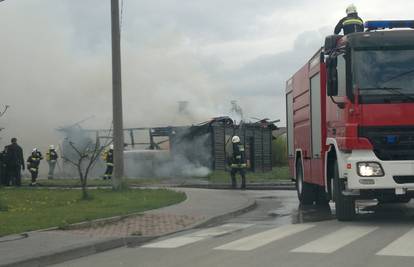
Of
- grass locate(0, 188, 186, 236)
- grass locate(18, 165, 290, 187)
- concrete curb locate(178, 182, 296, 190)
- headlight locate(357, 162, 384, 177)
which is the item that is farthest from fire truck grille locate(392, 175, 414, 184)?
grass locate(18, 165, 290, 187)

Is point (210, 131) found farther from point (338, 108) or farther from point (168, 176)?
point (338, 108)

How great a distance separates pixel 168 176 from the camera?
27203 millimetres

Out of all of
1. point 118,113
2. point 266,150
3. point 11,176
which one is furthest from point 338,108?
point 266,150

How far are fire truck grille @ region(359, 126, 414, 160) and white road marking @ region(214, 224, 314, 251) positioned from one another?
1.78m

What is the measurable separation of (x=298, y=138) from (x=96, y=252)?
7.06 m

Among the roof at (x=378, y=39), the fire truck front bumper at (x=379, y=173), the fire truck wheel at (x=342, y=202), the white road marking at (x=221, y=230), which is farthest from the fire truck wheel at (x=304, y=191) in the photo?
the roof at (x=378, y=39)

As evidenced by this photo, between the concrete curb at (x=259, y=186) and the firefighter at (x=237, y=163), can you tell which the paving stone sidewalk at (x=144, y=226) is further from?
the firefighter at (x=237, y=163)

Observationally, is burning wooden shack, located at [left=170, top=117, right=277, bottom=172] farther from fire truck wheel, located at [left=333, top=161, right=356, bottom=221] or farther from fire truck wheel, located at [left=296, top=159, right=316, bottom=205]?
fire truck wheel, located at [left=333, top=161, right=356, bottom=221]

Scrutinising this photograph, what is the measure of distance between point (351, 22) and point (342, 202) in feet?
10.3

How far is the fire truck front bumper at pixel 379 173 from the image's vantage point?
9.82m

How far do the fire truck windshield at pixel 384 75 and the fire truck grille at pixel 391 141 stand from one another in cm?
46

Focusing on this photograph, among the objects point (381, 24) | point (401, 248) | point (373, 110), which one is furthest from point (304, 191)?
point (401, 248)

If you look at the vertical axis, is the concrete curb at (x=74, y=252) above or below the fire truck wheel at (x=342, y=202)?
below

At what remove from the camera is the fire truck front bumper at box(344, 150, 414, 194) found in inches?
387
